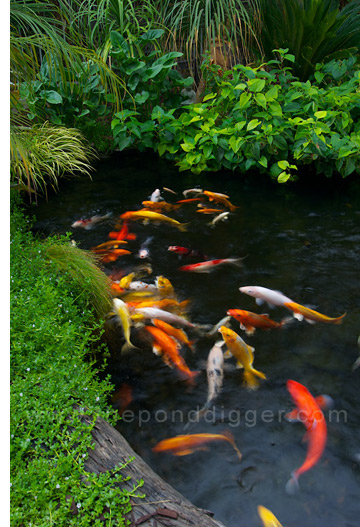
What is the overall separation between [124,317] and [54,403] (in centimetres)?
124

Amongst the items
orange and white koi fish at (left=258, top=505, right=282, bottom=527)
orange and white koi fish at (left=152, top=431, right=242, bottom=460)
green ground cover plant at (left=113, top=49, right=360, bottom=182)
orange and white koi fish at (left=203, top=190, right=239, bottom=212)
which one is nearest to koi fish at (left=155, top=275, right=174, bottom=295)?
orange and white koi fish at (left=152, top=431, right=242, bottom=460)

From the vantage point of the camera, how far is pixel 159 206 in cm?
554

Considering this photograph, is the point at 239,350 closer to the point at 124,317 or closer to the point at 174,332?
the point at 174,332

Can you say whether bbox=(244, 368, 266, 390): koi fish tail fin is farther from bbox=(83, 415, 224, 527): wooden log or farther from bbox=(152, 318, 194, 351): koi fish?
bbox=(83, 415, 224, 527): wooden log

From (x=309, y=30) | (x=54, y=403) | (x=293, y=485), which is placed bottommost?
(x=293, y=485)

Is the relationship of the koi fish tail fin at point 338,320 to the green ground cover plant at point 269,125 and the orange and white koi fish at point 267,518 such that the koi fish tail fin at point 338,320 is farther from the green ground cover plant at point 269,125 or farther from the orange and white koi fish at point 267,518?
the green ground cover plant at point 269,125

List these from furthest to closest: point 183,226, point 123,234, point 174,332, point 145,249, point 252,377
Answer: point 183,226
point 123,234
point 145,249
point 174,332
point 252,377

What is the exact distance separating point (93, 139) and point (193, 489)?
18.3ft

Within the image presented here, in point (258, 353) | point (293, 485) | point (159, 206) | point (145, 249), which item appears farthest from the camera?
point (159, 206)

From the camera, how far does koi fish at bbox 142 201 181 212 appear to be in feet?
18.0

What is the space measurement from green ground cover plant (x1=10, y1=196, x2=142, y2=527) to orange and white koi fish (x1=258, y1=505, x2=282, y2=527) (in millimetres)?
721

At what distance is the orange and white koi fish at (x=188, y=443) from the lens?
2.70m

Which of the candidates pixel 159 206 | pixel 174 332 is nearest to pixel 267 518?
pixel 174 332

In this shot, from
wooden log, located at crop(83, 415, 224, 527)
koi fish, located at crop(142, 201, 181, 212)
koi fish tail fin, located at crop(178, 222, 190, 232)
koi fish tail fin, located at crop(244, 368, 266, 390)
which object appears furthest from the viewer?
koi fish, located at crop(142, 201, 181, 212)
